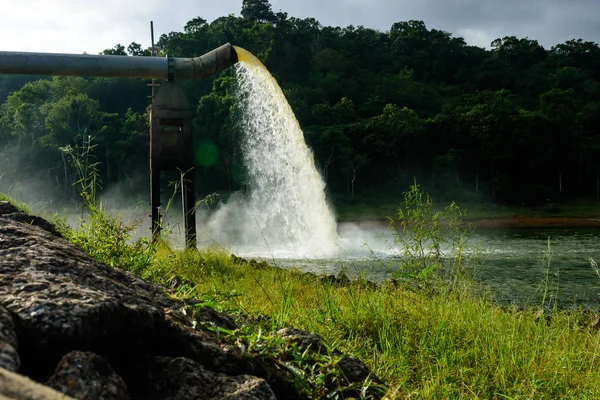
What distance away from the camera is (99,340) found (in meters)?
1.42

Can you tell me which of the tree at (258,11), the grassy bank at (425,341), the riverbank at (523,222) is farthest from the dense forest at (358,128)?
the grassy bank at (425,341)

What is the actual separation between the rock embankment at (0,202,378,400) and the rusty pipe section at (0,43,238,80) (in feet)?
32.6

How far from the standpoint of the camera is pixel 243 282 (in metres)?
6.31

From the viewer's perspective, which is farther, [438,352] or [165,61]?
[165,61]

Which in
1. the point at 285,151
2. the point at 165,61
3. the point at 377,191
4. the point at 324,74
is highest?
the point at 324,74

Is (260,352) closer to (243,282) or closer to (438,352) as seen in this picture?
(438,352)

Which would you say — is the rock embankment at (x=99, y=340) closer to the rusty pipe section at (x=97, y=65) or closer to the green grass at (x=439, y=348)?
the green grass at (x=439, y=348)

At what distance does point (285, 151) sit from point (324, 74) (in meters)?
47.7

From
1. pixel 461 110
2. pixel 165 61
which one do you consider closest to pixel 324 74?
pixel 461 110

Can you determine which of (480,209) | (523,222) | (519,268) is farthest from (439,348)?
(480,209)

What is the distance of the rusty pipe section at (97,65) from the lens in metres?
11.1

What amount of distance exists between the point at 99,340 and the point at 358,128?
5162 centimetres

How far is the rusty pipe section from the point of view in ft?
36.5

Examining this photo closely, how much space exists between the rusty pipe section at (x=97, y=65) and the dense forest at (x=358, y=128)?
32922 millimetres
